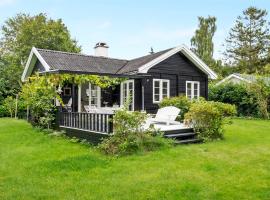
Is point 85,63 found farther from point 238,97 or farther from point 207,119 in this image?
point 238,97

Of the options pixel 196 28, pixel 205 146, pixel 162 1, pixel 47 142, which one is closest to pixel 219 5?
pixel 162 1

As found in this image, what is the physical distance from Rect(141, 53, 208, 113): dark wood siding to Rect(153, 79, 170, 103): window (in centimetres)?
23

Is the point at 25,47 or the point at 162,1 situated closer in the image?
the point at 162,1

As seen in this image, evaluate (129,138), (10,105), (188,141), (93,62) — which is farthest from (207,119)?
(10,105)

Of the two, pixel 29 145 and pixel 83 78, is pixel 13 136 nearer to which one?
pixel 29 145

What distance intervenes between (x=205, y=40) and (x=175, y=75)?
25.3 meters

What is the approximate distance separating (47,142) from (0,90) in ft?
52.4

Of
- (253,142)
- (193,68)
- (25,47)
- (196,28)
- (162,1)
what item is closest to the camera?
(253,142)

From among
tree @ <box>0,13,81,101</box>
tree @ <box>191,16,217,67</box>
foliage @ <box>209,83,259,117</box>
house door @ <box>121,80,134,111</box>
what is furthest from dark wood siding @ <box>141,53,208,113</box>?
tree @ <box>191,16,217,67</box>

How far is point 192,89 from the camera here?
18.9m

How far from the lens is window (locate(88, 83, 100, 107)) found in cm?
1630

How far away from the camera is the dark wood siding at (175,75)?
54.6 feet

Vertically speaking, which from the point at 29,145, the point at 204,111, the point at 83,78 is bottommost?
the point at 29,145

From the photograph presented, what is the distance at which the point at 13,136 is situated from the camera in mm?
11586
